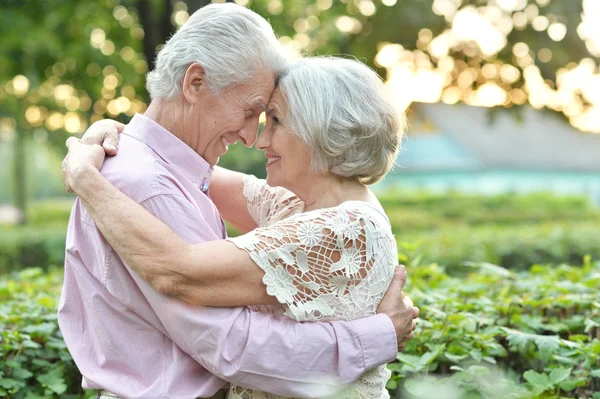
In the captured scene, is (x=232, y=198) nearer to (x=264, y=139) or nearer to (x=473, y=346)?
(x=264, y=139)

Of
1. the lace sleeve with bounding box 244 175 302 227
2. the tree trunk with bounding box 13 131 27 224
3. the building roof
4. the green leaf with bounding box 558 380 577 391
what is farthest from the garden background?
the building roof

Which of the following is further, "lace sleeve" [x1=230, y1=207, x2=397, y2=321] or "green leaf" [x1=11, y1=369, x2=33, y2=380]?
"green leaf" [x1=11, y1=369, x2=33, y2=380]

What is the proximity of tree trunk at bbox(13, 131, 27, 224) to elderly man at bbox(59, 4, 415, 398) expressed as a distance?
69.0 ft

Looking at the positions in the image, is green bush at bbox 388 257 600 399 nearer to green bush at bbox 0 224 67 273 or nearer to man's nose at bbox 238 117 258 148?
man's nose at bbox 238 117 258 148

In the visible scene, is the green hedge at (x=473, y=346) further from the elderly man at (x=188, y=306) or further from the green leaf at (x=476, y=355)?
the elderly man at (x=188, y=306)

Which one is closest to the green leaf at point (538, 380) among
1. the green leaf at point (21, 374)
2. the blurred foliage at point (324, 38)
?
the green leaf at point (21, 374)

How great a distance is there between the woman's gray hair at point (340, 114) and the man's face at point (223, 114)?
0.28 ft

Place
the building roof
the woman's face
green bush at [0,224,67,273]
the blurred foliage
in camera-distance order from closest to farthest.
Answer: the woman's face → the blurred foliage → green bush at [0,224,67,273] → the building roof

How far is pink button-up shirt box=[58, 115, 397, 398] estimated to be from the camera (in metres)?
2.18

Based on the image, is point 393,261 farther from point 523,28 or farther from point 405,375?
point 523,28

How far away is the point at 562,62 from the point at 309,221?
17.8 feet

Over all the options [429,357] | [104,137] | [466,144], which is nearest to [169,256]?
[104,137]

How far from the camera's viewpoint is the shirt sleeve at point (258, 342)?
7.11 ft

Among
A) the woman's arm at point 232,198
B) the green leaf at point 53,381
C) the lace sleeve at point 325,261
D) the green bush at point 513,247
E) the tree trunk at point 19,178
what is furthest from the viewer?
the tree trunk at point 19,178
